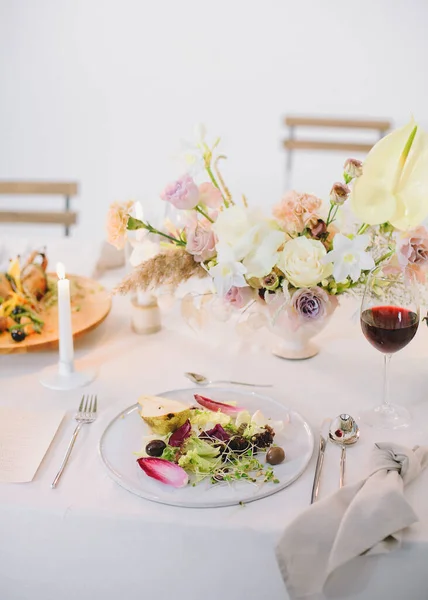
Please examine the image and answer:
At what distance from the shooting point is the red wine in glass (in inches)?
44.9

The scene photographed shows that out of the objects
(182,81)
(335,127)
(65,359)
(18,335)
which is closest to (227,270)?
(65,359)

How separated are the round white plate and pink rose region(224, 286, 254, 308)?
0.53 ft

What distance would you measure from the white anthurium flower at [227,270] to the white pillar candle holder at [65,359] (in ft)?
1.00

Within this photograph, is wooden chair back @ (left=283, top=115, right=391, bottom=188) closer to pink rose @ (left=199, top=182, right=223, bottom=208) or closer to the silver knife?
pink rose @ (left=199, top=182, right=223, bottom=208)

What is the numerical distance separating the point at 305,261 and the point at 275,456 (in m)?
0.34

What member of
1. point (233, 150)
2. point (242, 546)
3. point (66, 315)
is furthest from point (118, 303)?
point (233, 150)

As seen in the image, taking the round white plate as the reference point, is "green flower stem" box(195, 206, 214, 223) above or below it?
above

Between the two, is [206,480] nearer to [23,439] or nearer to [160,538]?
[160,538]

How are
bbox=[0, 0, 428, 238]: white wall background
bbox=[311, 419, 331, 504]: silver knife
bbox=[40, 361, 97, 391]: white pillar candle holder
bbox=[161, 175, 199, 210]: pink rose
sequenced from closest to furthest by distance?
bbox=[311, 419, 331, 504]: silver knife < bbox=[161, 175, 199, 210]: pink rose < bbox=[40, 361, 97, 391]: white pillar candle holder < bbox=[0, 0, 428, 238]: white wall background

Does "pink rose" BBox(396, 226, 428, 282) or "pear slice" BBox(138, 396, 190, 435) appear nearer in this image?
"pear slice" BBox(138, 396, 190, 435)

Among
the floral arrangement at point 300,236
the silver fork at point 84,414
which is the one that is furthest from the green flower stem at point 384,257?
the silver fork at point 84,414

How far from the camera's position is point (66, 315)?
132cm

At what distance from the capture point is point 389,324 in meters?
1.14

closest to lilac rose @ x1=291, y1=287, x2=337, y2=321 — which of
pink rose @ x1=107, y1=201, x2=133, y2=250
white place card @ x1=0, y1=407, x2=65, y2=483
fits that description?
pink rose @ x1=107, y1=201, x2=133, y2=250
